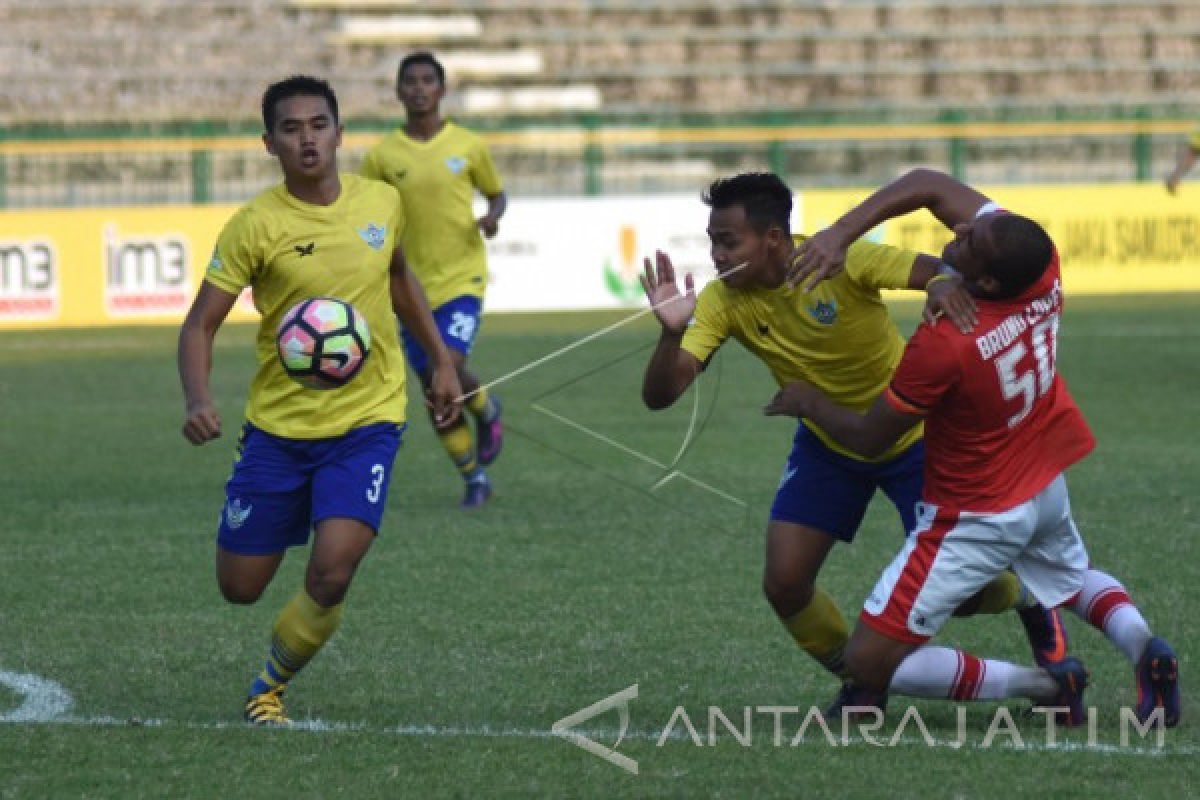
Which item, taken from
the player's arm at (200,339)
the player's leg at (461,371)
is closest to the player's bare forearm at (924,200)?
the player's arm at (200,339)

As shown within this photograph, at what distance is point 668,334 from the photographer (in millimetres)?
6520

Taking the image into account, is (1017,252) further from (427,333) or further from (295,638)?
(295,638)

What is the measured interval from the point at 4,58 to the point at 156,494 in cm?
2025

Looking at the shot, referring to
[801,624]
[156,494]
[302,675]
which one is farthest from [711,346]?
[156,494]

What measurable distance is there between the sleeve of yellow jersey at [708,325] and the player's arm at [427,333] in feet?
2.71

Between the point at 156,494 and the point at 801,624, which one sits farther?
the point at 156,494

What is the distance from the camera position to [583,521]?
36.0ft

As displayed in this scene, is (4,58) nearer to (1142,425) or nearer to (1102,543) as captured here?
(1142,425)

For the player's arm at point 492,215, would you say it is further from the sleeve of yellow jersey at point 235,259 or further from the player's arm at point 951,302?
the player's arm at point 951,302

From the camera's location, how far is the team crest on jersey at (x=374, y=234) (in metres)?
6.98

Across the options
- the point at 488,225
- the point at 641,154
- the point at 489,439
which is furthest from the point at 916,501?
the point at 641,154

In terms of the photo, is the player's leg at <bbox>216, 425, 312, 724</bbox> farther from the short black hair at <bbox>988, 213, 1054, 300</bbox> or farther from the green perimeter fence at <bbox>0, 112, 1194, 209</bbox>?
the green perimeter fence at <bbox>0, 112, 1194, 209</bbox>

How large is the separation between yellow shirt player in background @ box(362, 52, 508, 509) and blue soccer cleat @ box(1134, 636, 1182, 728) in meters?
5.96

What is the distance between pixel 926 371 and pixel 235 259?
226cm
